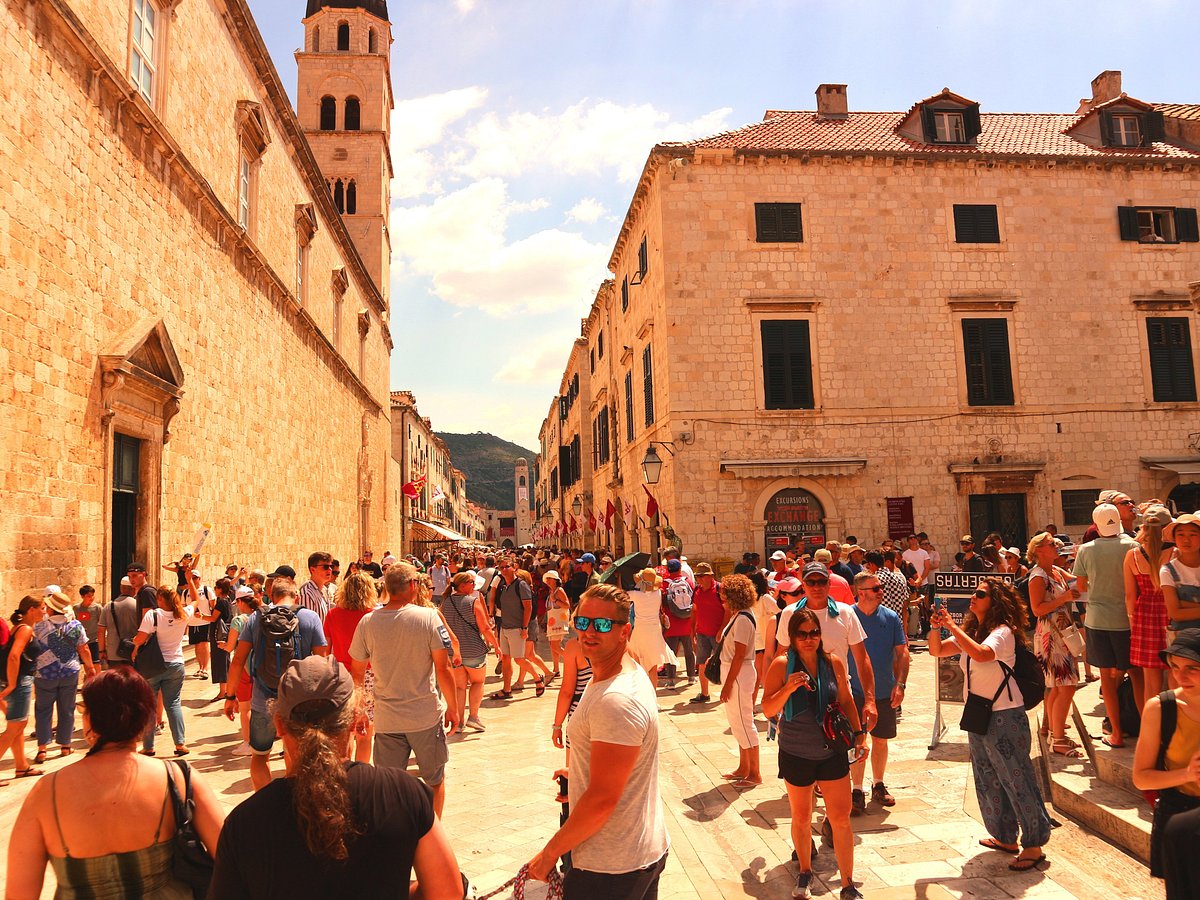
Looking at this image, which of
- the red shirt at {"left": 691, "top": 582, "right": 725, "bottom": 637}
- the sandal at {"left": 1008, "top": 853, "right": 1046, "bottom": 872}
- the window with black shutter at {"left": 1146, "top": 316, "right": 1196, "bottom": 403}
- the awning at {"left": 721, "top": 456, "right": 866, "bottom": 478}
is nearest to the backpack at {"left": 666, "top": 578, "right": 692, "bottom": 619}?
the red shirt at {"left": 691, "top": 582, "right": 725, "bottom": 637}

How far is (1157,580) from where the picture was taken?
18.5 feet

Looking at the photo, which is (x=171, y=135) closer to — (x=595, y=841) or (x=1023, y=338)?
(x=595, y=841)

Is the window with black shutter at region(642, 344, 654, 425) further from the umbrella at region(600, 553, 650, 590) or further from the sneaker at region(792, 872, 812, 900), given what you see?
the sneaker at region(792, 872, 812, 900)

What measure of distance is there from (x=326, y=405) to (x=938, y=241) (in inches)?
709

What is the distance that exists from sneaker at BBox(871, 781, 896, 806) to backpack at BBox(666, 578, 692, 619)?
5.34 meters

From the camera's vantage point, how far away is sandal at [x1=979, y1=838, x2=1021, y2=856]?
490 cm

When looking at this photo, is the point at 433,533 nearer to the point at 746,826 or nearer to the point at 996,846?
the point at 746,826

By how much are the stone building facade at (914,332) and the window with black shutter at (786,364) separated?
49mm

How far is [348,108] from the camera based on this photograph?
3947 centimetres

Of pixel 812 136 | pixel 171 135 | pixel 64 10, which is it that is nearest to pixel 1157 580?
pixel 64 10

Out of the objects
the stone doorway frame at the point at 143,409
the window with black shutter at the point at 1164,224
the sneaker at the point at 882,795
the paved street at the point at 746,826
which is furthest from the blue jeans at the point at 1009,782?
the window with black shutter at the point at 1164,224

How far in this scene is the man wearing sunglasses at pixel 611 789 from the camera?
2717mm

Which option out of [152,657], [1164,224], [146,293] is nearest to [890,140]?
[1164,224]

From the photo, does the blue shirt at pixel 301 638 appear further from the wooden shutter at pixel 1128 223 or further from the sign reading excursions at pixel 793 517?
the wooden shutter at pixel 1128 223
